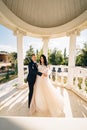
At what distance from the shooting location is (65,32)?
14.2 feet

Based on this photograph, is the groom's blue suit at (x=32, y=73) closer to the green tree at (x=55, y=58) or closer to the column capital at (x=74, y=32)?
the column capital at (x=74, y=32)

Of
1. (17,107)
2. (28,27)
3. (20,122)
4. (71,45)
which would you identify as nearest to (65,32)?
(71,45)

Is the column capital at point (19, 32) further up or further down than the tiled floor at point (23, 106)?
further up

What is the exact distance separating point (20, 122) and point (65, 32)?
4217mm

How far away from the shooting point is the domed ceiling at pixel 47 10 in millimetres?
3703

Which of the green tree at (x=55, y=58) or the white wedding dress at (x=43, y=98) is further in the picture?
the green tree at (x=55, y=58)

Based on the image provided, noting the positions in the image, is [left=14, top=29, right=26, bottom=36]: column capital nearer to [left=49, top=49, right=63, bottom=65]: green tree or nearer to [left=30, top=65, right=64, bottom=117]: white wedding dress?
[left=30, top=65, right=64, bottom=117]: white wedding dress

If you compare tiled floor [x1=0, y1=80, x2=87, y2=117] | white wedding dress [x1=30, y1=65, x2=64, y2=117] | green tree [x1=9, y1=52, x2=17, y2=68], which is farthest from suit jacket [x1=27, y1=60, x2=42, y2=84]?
green tree [x1=9, y1=52, x2=17, y2=68]

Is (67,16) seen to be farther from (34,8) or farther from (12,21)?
(12,21)

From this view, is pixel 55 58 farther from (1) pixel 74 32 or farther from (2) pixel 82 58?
(1) pixel 74 32

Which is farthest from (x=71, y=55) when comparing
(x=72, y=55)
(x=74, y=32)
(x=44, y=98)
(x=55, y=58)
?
(x=55, y=58)

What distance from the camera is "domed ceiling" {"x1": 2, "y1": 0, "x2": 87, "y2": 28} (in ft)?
12.1

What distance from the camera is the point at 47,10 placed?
13.4 ft

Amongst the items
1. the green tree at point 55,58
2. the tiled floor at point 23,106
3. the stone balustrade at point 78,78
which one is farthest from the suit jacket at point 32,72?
the green tree at point 55,58
